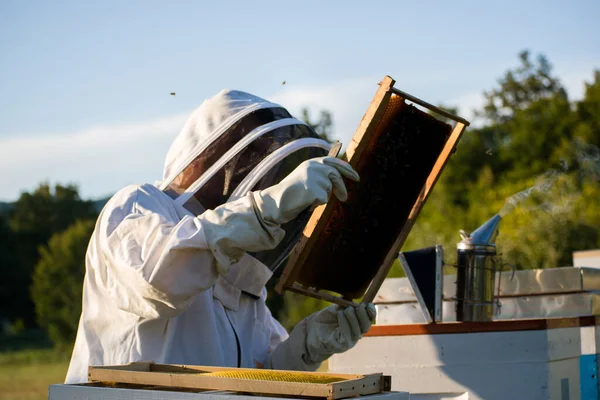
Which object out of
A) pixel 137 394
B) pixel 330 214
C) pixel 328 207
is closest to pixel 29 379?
pixel 330 214

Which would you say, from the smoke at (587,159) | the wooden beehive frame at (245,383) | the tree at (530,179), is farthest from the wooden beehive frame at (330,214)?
the smoke at (587,159)

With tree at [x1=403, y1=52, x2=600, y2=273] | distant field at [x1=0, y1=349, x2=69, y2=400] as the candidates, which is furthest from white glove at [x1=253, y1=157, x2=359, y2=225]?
distant field at [x1=0, y1=349, x2=69, y2=400]

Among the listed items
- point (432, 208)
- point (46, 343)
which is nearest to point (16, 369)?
point (46, 343)

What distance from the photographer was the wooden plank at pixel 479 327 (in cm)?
391

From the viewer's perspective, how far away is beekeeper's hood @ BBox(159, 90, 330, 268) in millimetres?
3537

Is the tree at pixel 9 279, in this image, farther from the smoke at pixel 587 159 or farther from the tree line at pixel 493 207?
the smoke at pixel 587 159

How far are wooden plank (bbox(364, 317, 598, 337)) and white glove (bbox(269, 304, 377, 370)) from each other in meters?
0.51

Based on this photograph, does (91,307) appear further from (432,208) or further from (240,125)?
(432,208)

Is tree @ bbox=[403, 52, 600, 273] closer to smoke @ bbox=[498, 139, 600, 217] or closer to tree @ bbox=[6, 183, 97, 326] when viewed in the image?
smoke @ bbox=[498, 139, 600, 217]

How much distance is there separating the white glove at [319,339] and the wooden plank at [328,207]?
0.45 m

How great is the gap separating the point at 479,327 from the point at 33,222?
5381cm

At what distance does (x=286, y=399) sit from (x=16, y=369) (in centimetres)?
3315

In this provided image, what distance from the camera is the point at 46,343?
142 ft

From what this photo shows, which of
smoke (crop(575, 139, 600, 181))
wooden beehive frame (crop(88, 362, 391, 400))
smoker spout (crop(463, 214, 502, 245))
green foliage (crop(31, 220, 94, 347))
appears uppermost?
smoke (crop(575, 139, 600, 181))
